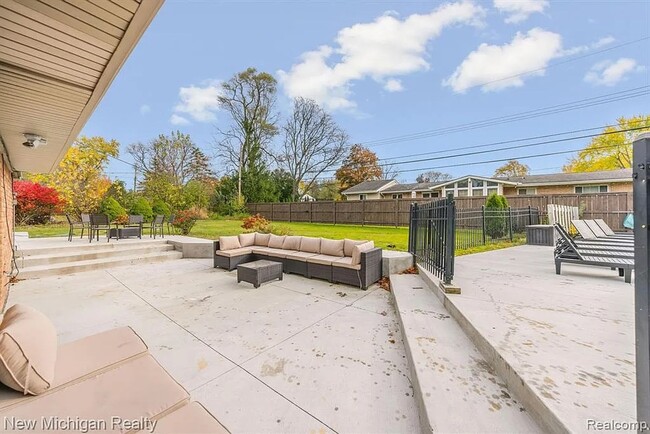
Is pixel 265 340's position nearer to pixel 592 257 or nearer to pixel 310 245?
pixel 310 245

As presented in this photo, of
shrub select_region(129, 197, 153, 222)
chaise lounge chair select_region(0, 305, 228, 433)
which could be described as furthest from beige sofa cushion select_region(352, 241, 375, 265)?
shrub select_region(129, 197, 153, 222)

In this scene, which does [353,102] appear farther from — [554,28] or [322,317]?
[322,317]

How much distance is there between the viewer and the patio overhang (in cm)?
177

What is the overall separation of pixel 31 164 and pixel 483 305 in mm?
10631

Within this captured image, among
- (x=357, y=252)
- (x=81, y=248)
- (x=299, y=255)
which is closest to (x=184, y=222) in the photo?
(x=81, y=248)

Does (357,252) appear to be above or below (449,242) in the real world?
below

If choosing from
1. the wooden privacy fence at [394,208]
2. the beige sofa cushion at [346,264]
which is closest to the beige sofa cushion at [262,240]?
the beige sofa cushion at [346,264]

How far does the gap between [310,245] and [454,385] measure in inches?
173

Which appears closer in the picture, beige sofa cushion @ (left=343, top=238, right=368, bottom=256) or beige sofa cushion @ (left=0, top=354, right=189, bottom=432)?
beige sofa cushion @ (left=0, top=354, right=189, bottom=432)

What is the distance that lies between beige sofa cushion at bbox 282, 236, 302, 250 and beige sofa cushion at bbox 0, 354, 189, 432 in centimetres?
476

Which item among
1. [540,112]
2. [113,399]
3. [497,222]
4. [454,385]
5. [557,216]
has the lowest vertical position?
[454,385]

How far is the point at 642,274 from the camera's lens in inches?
41.8

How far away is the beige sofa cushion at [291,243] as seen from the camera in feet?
20.9

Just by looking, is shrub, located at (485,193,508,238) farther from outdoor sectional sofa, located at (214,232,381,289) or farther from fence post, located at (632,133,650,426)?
fence post, located at (632,133,650,426)
